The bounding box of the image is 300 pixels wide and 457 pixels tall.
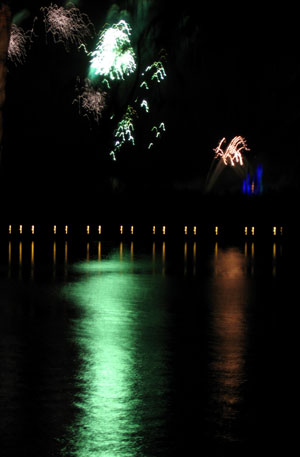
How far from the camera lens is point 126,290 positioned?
1681 cm

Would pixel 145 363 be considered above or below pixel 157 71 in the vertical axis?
below

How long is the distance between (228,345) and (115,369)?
216 centimetres

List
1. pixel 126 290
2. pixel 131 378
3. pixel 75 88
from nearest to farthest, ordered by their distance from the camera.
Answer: pixel 131 378 → pixel 126 290 → pixel 75 88

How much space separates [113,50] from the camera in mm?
36781

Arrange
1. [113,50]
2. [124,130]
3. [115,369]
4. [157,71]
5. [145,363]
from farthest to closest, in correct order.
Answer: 1. [124,130]
2. [157,71]
3. [113,50]
4. [145,363]
5. [115,369]

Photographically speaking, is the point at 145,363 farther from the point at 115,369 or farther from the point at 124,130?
the point at 124,130

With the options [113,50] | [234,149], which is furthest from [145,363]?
[234,149]

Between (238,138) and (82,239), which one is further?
(238,138)

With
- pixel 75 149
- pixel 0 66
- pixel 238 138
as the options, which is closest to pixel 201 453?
pixel 0 66

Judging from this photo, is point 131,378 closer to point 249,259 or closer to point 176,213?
point 249,259

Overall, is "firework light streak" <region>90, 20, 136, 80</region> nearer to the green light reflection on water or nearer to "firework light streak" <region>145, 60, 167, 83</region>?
"firework light streak" <region>145, 60, 167, 83</region>

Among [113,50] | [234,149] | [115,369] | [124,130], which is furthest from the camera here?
[234,149]

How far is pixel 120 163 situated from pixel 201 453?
43127mm

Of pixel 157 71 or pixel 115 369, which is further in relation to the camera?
pixel 157 71
